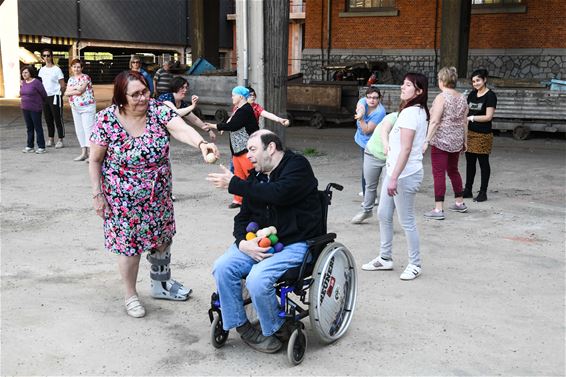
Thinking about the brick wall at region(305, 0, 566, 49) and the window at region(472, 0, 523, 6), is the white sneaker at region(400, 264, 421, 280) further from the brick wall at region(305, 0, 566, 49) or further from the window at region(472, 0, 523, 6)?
the window at region(472, 0, 523, 6)

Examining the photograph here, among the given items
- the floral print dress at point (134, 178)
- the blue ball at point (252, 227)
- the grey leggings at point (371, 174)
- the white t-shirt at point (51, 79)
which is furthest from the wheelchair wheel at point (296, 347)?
the white t-shirt at point (51, 79)

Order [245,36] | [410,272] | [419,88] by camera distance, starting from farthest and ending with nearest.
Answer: [245,36] < [410,272] < [419,88]

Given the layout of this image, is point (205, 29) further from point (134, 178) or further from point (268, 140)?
point (268, 140)

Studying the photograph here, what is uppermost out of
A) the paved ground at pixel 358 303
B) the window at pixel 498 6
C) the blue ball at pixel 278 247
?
the window at pixel 498 6

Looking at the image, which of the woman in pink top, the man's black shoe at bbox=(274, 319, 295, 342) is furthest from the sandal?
the woman in pink top

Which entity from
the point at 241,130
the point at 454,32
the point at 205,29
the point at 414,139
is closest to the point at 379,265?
the point at 414,139

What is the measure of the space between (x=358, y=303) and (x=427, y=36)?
61.8 ft

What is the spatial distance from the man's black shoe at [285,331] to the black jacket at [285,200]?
505 millimetres

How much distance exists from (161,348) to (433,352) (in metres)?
1.77

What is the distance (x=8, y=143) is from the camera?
46.7 ft

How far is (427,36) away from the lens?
74.0ft

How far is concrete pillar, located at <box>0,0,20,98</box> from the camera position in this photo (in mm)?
26250

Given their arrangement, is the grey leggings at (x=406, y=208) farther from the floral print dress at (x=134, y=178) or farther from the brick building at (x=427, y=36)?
the brick building at (x=427, y=36)

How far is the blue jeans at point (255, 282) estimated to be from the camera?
158 inches
